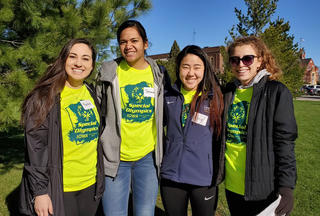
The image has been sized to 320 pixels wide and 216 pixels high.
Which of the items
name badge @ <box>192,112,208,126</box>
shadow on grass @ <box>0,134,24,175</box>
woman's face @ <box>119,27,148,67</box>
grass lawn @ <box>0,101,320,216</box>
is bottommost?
grass lawn @ <box>0,101,320,216</box>

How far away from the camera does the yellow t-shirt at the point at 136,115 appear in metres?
2.02

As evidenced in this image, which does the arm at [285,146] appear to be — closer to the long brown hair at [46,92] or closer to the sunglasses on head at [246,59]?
the sunglasses on head at [246,59]

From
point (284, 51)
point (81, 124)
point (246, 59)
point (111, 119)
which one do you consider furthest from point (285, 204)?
point (284, 51)

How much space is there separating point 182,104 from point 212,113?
288 mm

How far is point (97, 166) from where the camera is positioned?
193cm

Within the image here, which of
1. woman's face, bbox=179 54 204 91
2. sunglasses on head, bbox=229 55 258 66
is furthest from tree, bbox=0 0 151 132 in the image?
sunglasses on head, bbox=229 55 258 66

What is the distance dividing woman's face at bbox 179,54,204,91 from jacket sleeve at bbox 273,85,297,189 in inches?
27.8

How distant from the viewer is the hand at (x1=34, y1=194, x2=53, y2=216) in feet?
5.14

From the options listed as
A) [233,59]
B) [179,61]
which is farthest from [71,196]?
[233,59]

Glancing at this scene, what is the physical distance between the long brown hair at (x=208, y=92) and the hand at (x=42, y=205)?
4.33 ft

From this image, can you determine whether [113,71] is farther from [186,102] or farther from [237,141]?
[237,141]

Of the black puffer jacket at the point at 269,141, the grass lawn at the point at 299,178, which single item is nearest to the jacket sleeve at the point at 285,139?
the black puffer jacket at the point at 269,141

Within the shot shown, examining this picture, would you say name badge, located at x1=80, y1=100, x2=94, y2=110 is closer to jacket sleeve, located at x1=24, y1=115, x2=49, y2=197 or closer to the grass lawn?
jacket sleeve, located at x1=24, y1=115, x2=49, y2=197

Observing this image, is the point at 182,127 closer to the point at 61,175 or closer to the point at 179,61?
the point at 179,61
